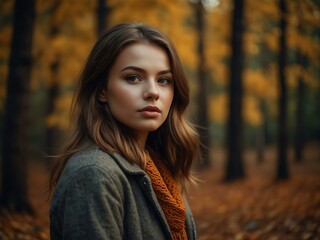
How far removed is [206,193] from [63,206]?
747 centimetres

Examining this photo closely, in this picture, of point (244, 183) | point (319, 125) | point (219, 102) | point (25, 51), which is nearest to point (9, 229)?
point (25, 51)

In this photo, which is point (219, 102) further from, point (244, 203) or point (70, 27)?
point (244, 203)

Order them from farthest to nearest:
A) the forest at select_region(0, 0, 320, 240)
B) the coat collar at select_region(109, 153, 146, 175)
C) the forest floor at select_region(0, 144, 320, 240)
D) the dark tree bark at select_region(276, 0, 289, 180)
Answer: the dark tree bark at select_region(276, 0, 289, 180) → the forest at select_region(0, 0, 320, 240) → the forest floor at select_region(0, 144, 320, 240) → the coat collar at select_region(109, 153, 146, 175)

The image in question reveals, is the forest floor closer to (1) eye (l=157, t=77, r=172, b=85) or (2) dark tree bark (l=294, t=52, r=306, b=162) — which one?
(1) eye (l=157, t=77, r=172, b=85)

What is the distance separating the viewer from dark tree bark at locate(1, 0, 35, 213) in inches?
205

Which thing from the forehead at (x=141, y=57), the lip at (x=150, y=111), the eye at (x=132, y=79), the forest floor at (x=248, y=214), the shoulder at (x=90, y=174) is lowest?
the forest floor at (x=248, y=214)

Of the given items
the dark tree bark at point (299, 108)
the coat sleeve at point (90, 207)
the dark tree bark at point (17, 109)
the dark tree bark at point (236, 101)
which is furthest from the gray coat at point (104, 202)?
the dark tree bark at point (299, 108)

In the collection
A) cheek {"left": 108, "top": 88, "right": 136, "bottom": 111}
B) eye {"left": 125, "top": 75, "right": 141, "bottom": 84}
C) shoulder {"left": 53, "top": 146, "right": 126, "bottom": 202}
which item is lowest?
shoulder {"left": 53, "top": 146, "right": 126, "bottom": 202}

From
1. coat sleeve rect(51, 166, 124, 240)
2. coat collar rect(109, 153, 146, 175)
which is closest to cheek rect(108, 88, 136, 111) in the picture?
coat collar rect(109, 153, 146, 175)

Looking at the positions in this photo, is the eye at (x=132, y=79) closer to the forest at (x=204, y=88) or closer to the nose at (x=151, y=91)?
the nose at (x=151, y=91)

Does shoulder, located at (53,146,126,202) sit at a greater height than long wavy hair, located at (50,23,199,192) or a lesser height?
lesser

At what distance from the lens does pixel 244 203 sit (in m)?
6.66

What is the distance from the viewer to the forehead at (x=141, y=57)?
1.73 meters

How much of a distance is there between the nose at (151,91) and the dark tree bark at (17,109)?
164 inches
